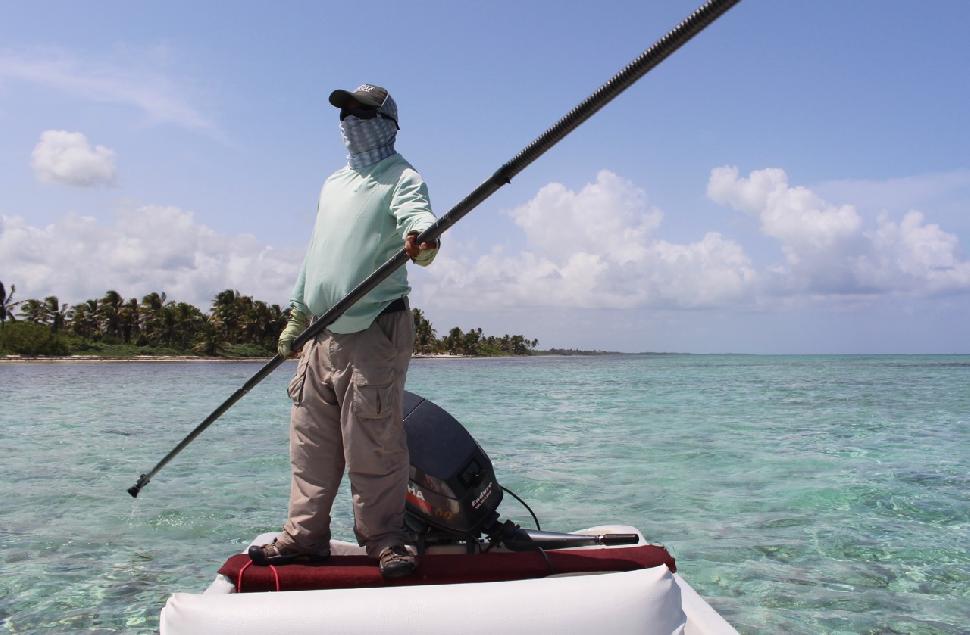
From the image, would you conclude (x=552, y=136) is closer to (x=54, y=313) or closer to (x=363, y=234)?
(x=363, y=234)

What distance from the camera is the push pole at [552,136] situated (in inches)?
63.9

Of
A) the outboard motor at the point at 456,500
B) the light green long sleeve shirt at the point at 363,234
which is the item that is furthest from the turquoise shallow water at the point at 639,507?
the light green long sleeve shirt at the point at 363,234

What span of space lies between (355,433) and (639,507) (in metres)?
5.19

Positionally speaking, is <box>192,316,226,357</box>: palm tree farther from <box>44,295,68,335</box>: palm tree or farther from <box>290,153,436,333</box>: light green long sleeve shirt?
<box>290,153,436,333</box>: light green long sleeve shirt

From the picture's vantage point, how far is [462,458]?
331 centimetres

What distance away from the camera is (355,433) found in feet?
8.79

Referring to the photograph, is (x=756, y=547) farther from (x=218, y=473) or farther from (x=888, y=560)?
(x=218, y=473)

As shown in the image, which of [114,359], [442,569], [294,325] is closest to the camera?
[442,569]

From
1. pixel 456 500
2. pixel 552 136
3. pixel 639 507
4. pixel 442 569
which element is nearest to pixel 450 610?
pixel 442 569

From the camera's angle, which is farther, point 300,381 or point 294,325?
point 294,325

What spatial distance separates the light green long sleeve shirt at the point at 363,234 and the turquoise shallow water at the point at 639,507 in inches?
94.9

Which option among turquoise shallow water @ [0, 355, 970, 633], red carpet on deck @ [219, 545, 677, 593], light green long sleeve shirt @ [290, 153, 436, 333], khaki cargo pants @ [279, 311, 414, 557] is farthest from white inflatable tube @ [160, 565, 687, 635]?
turquoise shallow water @ [0, 355, 970, 633]

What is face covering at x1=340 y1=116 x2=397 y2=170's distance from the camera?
2.88 meters

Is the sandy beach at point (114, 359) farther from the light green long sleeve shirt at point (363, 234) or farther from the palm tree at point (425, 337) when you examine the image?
the light green long sleeve shirt at point (363, 234)
